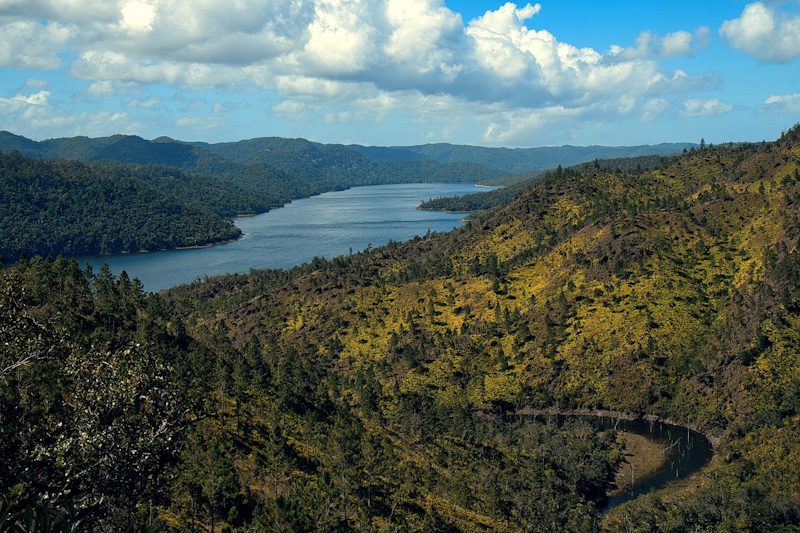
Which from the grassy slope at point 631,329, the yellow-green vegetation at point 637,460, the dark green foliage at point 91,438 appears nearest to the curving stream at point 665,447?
the yellow-green vegetation at point 637,460

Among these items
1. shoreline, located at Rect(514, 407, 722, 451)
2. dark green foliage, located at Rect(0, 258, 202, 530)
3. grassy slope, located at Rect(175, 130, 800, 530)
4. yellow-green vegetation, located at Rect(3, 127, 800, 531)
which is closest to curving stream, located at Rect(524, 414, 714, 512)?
shoreline, located at Rect(514, 407, 722, 451)

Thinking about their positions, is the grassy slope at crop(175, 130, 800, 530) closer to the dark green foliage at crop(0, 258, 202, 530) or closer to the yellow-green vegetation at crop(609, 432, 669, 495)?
the yellow-green vegetation at crop(609, 432, 669, 495)

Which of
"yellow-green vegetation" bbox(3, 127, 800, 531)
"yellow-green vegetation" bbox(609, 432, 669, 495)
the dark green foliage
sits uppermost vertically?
the dark green foliage

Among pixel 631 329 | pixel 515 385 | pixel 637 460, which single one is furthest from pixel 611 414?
pixel 631 329

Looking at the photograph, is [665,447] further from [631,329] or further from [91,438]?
[91,438]

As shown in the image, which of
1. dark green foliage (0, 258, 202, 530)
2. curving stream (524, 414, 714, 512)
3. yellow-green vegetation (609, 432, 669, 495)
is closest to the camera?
dark green foliage (0, 258, 202, 530)

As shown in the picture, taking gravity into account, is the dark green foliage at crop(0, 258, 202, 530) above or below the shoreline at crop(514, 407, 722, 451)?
above

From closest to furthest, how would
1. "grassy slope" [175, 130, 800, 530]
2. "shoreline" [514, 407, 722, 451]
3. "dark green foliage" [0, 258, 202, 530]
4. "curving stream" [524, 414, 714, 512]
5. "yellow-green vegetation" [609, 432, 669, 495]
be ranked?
"dark green foliage" [0, 258, 202, 530] < "curving stream" [524, 414, 714, 512] < "yellow-green vegetation" [609, 432, 669, 495] < "grassy slope" [175, 130, 800, 530] < "shoreline" [514, 407, 722, 451]

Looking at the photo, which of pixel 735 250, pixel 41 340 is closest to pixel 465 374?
pixel 735 250
